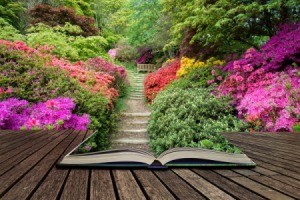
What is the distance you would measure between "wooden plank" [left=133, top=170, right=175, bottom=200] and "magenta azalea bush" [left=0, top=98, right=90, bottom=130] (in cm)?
279

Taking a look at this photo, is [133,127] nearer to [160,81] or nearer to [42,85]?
[42,85]

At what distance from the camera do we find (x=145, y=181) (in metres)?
1.19

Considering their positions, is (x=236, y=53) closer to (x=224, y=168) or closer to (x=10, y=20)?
(x=224, y=168)

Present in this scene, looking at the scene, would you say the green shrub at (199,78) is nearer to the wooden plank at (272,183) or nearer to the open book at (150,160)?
→ the open book at (150,160)

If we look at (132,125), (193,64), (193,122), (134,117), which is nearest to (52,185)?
(193,122)

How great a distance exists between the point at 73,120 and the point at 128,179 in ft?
10.5

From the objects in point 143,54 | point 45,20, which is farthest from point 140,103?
point 143,54

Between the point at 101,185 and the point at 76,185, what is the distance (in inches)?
3.7

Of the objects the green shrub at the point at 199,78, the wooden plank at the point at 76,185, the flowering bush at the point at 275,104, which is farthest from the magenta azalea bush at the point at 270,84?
the wooden plank at the point at 76,185

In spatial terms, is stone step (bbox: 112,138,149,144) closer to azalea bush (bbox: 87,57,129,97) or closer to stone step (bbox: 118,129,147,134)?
stone step (bbox: 118,129,147,134)

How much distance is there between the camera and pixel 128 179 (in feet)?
3.99

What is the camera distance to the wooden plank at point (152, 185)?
3.35ft

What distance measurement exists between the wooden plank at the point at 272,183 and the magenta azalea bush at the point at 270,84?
2.66 m

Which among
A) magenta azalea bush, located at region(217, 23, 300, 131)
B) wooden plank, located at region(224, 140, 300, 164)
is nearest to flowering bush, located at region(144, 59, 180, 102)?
magenta azalea bush, located at region(217, 23, 300, 131)
